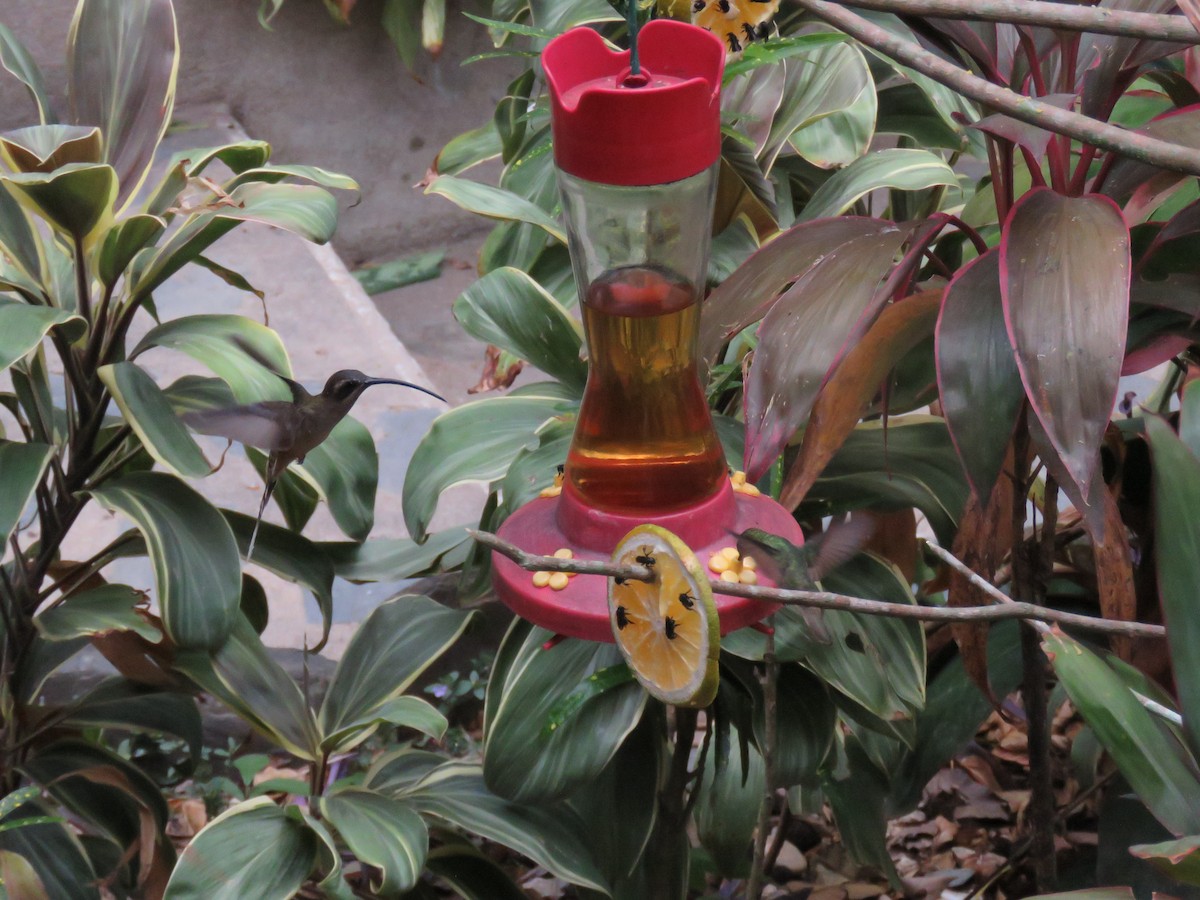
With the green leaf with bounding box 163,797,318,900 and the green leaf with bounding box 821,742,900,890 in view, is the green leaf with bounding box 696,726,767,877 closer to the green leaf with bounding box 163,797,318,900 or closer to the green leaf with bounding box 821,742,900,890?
the green leaf with bounding box 821,742,900,890

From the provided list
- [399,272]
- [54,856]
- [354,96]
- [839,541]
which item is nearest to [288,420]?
[839,541]

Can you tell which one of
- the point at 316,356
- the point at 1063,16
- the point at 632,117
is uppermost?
the point at 1063,16

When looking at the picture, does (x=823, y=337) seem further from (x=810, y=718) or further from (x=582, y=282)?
(x=810, y=718)

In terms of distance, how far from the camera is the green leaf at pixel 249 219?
4.65 feet

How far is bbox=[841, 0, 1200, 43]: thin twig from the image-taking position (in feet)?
1.81

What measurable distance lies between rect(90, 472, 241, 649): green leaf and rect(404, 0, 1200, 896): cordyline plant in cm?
24

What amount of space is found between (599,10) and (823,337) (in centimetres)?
97

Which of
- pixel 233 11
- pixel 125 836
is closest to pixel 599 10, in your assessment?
pixel 125 836

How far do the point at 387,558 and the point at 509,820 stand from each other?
442 mm

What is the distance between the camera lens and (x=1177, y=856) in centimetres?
80

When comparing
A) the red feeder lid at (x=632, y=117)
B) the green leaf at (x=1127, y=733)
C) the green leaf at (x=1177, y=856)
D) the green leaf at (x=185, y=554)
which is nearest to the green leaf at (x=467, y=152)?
the green leaf at (x=185, y=554)

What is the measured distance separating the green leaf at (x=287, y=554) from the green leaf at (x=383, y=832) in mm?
243

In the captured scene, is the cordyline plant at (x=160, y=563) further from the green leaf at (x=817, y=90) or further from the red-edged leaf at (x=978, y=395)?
the red-edged leaf at (x=978, y=395)

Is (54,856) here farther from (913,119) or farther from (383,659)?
(913,119)
